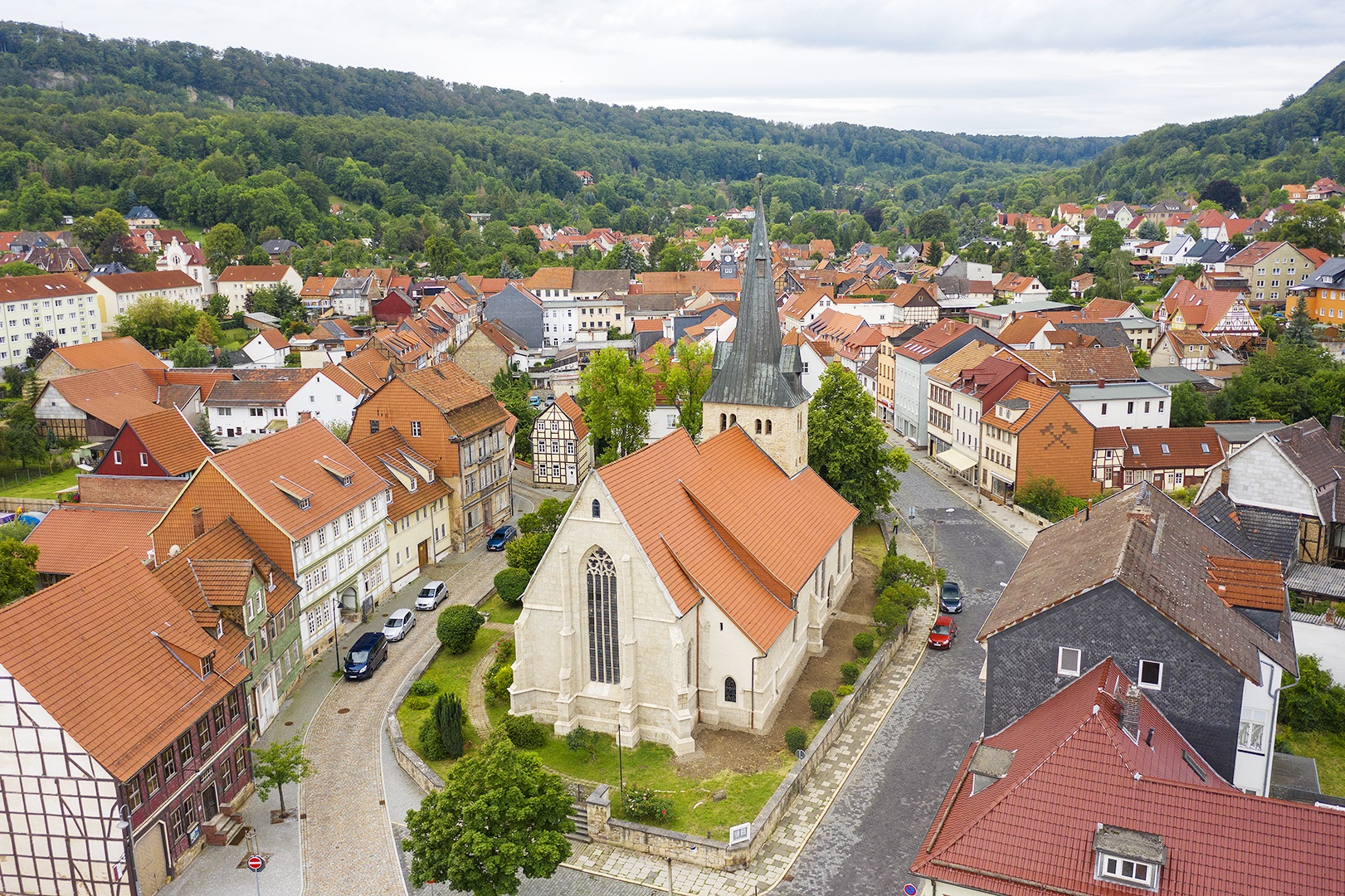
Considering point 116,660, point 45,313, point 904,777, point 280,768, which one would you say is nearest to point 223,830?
point 280,768

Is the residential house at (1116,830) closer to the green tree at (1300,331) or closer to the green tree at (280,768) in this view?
the green tree at (280,768)

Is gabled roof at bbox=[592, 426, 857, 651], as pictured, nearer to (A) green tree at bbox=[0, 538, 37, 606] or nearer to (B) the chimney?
(B) the chimney

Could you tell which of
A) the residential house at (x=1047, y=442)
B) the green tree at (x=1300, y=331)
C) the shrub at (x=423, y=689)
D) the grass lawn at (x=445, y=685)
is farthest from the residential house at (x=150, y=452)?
the green tree at (x=1300, y=331)

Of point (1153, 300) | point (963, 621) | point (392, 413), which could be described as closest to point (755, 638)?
point (963, 621)

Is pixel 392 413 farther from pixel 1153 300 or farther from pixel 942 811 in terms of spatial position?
pixel 1153 300

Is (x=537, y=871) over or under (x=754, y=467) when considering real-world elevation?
under

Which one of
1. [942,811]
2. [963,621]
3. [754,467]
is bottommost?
[963,621]

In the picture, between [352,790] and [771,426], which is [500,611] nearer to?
[352,790]
